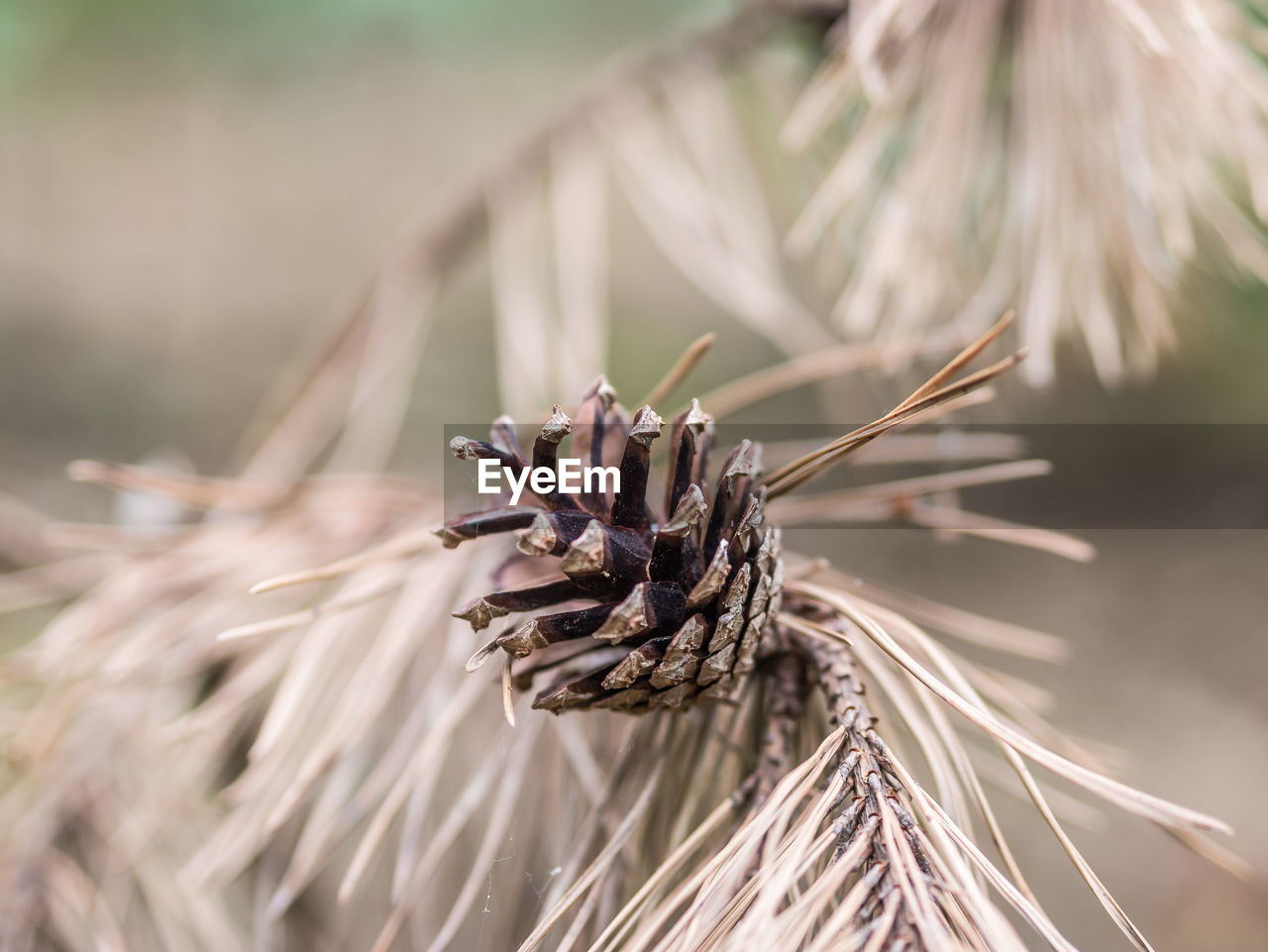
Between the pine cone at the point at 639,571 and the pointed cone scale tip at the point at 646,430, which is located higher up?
the pointed cone scale tip at the point at 646,430

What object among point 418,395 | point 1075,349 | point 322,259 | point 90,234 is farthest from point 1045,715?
point 90,234

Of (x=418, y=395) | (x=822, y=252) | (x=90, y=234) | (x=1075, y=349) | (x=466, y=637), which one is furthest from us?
(x=90, y=234)

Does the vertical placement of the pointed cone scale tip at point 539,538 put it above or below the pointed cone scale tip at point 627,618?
above

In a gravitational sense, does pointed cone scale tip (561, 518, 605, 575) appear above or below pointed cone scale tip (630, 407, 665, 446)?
below

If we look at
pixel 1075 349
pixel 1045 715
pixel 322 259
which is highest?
pixel 322 259

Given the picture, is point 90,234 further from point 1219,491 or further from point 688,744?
point 1219,491

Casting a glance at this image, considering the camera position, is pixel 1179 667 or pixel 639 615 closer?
pixel 639 615
